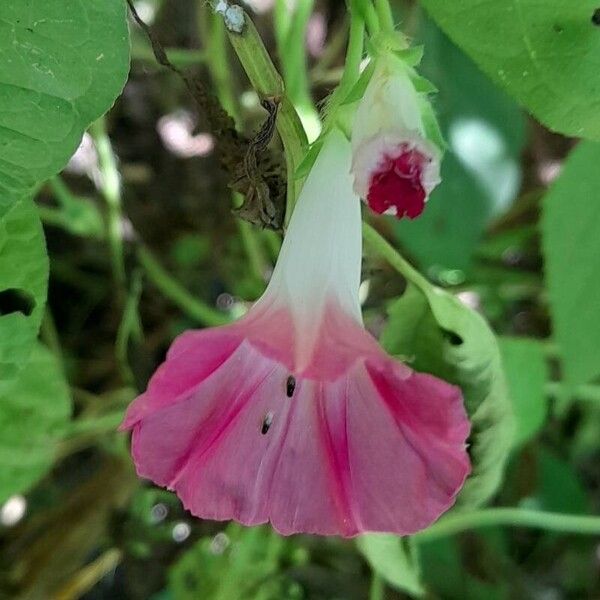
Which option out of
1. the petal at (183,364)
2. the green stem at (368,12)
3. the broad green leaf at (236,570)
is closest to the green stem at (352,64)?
the green stem at (368,12)

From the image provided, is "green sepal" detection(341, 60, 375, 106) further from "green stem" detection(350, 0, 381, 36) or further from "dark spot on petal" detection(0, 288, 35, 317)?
"dark spot on petal" detection(0, 288, 35, 317)

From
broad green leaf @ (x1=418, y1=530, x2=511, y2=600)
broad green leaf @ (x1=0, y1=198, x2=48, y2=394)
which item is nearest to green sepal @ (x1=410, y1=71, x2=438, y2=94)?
broad green leaf @ (x1=0, y1=198, x2=48, y2=394)

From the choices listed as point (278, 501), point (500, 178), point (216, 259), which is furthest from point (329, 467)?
point (216, 259)

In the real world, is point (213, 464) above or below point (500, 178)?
above

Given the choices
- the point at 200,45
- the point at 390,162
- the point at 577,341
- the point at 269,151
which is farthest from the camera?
the point at 200,45

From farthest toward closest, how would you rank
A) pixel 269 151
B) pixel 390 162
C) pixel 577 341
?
pixel 577 341, pixel 269 151, pixel 390 162

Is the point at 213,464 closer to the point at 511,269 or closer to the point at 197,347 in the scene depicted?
the point at 197,347

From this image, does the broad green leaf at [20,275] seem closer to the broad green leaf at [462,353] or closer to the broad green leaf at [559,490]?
the broad green leaf at [462,353]

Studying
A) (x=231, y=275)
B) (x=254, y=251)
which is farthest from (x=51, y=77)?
(x=231, y=275)
